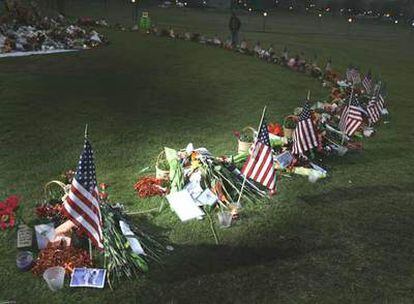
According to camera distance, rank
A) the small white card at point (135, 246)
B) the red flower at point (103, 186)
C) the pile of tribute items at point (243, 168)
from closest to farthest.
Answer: the small white card at point (135, 246), the pile of tribute items at point (243, 168), the red flower at point (103, 186)

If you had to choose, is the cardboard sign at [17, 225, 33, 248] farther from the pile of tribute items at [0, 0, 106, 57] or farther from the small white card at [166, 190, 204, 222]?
the pile of tribute items at [0, 0, 106, 57]

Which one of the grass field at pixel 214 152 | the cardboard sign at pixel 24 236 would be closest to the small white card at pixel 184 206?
the grass field at pixel 214 152

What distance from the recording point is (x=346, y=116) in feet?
46.9

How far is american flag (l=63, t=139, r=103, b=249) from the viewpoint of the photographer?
7.39 meters

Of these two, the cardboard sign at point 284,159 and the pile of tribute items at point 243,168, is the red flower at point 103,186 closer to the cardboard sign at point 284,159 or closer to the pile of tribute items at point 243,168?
the pile of tribute items at point 243,168

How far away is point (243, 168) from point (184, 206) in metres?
1.64

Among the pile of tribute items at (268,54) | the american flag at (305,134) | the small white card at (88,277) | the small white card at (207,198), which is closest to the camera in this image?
the small white card at (88,277)

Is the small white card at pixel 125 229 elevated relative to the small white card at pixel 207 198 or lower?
elevated

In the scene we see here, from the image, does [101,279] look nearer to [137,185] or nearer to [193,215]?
[193,215]

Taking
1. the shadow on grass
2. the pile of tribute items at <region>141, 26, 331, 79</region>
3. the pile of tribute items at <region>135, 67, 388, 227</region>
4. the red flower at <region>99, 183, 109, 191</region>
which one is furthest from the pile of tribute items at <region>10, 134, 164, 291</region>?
the pile of tribute items at <region>141, 26, 331, 79</region>

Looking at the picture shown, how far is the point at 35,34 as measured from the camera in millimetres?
26547

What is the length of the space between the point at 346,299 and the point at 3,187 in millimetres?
8285

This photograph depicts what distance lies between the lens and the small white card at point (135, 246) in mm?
8414

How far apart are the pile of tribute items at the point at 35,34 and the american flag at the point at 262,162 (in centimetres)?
1927
